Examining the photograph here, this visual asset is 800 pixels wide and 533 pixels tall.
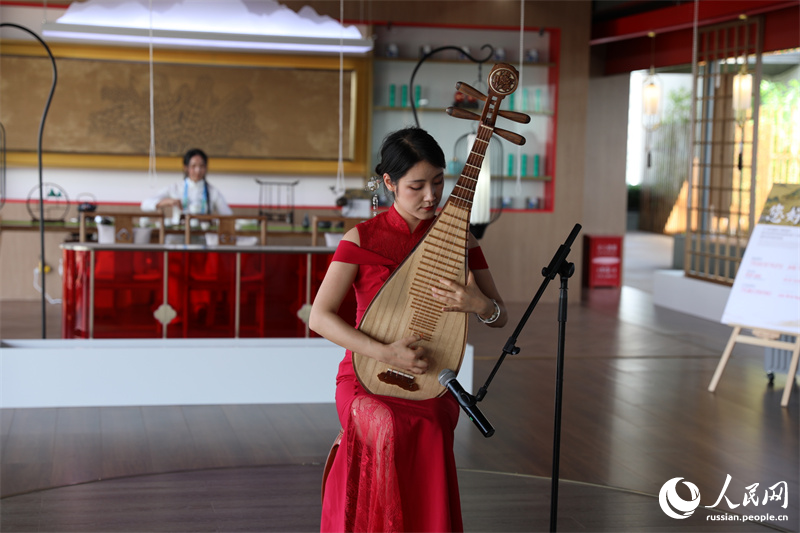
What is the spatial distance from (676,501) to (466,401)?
174 centimetres

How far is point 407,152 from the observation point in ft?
6.67

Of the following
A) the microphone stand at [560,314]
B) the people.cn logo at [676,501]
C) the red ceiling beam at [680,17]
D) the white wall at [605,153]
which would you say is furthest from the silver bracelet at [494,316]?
the white wall at [605,153]

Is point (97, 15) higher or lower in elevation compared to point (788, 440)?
higher

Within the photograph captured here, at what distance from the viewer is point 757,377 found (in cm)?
535

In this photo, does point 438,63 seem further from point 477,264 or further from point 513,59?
point 477,264

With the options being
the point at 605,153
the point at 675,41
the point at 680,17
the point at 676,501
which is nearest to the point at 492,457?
the point at 676,501

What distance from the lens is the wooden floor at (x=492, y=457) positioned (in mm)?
3010

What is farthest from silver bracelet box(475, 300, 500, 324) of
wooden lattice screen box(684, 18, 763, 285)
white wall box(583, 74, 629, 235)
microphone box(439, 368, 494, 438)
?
white wall box(583, 74, 629, 235)

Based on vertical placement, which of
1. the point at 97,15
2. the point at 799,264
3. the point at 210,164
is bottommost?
the point at 799,264

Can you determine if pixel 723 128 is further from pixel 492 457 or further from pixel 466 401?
pixel 466 401

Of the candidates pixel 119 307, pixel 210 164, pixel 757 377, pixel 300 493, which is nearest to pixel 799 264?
pixel 757 377

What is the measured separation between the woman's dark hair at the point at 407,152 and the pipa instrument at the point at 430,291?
99 millimetres

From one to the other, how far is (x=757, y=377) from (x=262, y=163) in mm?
4768

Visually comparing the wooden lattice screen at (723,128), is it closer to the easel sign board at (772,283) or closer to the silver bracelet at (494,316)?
the easel sign board at (772,283)
